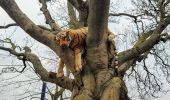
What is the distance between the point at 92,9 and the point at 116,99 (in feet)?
6.20

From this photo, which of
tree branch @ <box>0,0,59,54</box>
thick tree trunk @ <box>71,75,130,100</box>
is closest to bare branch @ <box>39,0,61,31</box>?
tree branch @ <box>0,0,59,54</box>

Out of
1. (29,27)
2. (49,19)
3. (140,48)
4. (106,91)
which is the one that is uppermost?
(49,19)

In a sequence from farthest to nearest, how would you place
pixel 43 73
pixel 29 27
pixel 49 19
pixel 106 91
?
pixel 49 19
pixel 43 73
pixel 29 27
pixel 106 91

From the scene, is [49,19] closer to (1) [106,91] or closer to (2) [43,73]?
(2) [43,73]

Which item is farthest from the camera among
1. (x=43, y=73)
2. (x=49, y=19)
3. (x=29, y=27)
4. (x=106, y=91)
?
(x=49, y=19)

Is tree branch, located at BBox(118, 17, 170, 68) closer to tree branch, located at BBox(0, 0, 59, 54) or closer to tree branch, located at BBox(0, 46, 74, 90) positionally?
tree branch, located at BBox(0, 46, 74, 90)

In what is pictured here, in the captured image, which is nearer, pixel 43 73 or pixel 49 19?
pixel 43 73

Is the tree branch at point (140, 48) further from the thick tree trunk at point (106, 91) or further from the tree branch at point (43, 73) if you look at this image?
the thick tree trunk at point (106, 91)

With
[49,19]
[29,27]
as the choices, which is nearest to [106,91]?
[29,27]

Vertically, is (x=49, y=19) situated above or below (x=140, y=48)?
above

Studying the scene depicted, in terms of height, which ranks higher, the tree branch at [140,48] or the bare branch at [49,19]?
the bare branch at [49,19]

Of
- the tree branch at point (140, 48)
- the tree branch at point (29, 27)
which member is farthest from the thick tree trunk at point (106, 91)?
the tree branch at point (140, 48)

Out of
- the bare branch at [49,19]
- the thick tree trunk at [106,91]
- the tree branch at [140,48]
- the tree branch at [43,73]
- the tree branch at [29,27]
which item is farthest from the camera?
the bare branch at [49,19]

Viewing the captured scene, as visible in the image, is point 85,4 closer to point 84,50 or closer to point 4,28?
point 84,50
